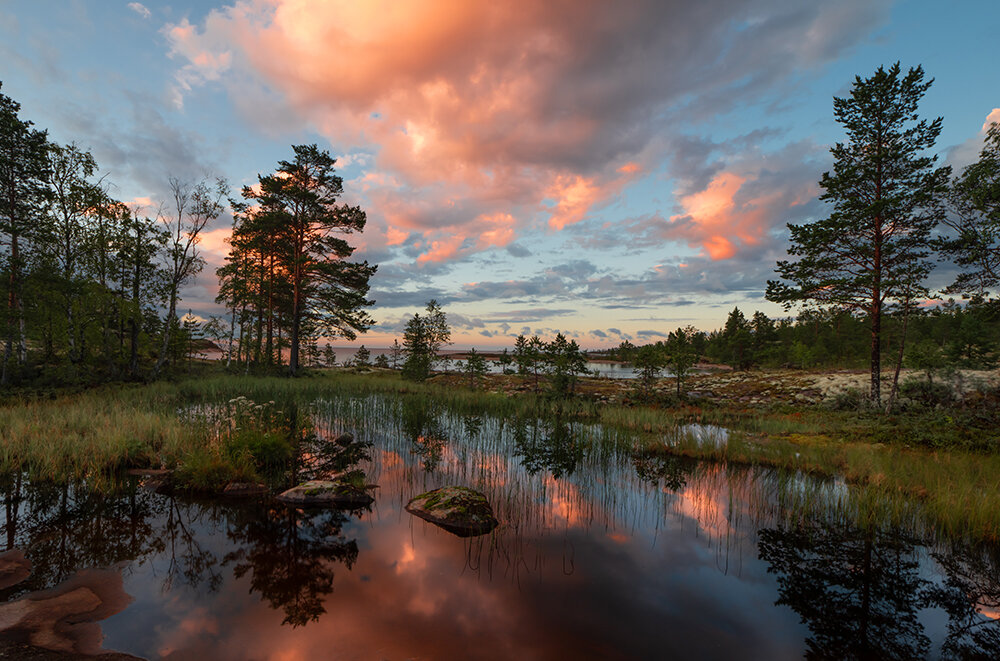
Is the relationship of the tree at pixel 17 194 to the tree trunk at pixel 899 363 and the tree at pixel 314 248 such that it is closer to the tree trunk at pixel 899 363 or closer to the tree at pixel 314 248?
the tree at pixel 314 248

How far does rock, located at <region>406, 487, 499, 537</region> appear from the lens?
6805mm

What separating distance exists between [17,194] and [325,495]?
2352 centimetres

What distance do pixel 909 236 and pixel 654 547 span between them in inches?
874

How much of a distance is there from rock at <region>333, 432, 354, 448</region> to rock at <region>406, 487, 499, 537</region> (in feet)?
17.5

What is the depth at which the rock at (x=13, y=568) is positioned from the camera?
14.6 feet

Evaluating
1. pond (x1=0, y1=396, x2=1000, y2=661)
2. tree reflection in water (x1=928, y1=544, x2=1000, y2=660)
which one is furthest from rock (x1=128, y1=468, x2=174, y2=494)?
tree reflection in water (x1=928, y1=544, x2=1000, y2=660)

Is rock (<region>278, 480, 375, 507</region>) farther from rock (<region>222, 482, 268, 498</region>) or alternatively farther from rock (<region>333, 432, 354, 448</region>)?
rock (<region>333, 432, 354, 448</region>)

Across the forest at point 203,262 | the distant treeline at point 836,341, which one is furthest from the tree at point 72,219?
the distant treeline at point 836,341

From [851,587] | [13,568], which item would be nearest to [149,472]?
[13,568]

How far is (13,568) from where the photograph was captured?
187 inches

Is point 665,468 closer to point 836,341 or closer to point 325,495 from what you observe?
point 325,495

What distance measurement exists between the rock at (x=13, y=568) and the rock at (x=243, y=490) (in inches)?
112

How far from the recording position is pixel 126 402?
1406cm

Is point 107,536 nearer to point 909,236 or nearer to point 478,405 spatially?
point 478,405
